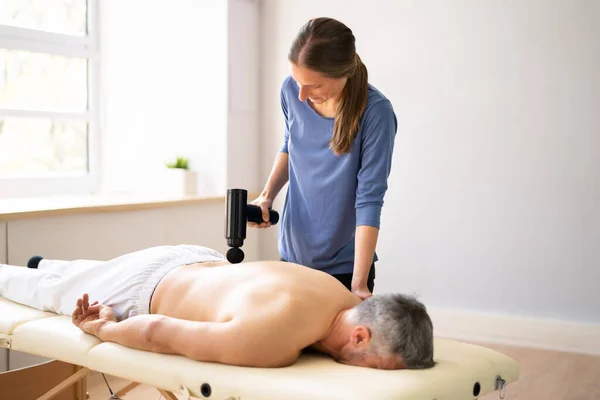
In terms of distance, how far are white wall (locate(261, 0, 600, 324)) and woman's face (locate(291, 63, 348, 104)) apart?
209cm

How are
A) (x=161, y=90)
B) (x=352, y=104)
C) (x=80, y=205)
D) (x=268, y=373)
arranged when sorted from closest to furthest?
(x=268, y=373) < (x=352, y=104) < (x=80, y=205) < (x=161, y=90)

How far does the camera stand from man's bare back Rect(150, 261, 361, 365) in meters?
A: 1.64

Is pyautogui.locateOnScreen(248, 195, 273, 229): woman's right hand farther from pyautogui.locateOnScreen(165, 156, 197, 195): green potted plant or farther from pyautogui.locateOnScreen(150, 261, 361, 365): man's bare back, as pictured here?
pyautogui.locateOnScreen(165, 156, 197, 195): green potted plant

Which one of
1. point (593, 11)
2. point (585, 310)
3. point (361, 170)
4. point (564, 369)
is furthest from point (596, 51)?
point (361, 170)

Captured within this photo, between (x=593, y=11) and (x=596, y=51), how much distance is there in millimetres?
190

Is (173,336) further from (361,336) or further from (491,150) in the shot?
(491,150)

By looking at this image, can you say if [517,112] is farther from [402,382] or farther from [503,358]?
[402,382]

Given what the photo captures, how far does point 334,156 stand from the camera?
82.1 inches

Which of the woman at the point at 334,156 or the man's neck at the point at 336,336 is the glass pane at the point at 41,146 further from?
the man's neck at the point at 336,336

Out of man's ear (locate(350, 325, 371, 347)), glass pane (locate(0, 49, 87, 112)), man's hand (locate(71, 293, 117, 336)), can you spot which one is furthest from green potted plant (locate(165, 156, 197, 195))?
man's ear (locate(350, 325, 371, 347))

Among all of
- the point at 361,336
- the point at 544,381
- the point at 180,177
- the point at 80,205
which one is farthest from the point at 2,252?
the point at 544,381

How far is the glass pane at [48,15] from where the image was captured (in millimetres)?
3781

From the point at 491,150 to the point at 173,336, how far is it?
257 centimetres

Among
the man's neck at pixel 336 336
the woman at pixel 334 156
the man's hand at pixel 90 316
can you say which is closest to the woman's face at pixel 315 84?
the woman at pixel 334 156
